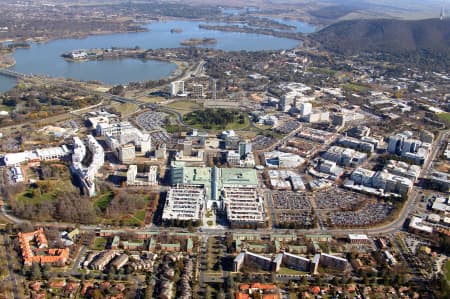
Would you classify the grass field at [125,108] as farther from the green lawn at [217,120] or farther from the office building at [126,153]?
the office building at [126,153]

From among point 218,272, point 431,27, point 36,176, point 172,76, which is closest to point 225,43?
point 172,76

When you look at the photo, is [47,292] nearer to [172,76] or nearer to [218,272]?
[218,272]

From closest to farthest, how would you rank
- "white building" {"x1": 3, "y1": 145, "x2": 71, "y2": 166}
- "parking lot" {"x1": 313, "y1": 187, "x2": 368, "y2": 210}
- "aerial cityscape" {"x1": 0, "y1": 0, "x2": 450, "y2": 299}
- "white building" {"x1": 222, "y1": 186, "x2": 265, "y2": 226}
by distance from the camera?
"aerial cityscape" {"x1": 0, "y1": 0, "x2": 450, "y2": 299} < "white building" {"x1": 222, "y1": 186, "x2": 265, "y2": 226} < "parking lot" {"x1": 313, "y1": 187, "x2": 368, "y2": 210} < "white building" {"x1": 3, "y1": 145, "x2": 71, "y2": 166}

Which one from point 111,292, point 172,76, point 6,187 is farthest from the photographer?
point 172,76

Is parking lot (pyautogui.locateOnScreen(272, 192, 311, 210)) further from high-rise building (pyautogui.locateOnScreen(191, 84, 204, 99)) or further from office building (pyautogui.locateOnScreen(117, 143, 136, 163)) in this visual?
high-rise building (pyautogui.locateOnScreen(191, 84, 204, 99))

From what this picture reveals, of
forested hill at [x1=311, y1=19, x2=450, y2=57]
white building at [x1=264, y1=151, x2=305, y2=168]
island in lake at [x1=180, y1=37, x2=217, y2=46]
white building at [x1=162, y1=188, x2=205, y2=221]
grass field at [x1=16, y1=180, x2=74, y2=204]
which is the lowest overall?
grass field at [x1=16, y1=180, x2=74, y2=204]

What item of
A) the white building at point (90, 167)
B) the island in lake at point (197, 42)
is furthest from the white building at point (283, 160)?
the island in lake at point (197, 42)

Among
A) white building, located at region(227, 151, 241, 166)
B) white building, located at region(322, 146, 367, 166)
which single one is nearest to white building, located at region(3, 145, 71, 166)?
white building, located at region(227, 151, 241, 166)
